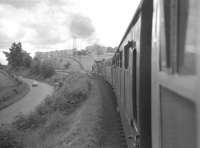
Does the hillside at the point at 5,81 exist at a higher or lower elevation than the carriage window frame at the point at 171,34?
lower

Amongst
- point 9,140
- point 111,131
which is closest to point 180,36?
point 111,131

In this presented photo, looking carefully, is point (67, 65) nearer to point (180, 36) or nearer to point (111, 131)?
point (111, 131)

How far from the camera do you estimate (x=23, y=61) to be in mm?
117500

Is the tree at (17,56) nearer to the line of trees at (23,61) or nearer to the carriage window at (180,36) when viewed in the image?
the line of trees at (23,61)

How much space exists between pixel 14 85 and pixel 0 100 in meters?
13.5

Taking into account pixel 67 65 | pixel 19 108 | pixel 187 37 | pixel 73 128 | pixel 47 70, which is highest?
pixel 187 37

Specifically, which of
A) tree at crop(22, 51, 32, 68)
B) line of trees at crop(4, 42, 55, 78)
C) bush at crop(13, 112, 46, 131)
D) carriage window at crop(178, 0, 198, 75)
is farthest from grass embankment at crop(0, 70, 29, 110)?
tree at crop(22, 51, 32, 68)

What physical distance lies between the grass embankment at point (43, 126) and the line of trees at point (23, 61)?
256ft

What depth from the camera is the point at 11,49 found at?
111 metres

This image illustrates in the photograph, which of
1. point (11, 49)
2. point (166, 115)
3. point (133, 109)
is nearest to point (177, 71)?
point (166, 115)

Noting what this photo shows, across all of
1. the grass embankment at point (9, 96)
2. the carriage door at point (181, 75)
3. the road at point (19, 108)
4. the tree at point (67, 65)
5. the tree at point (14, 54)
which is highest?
the tree at point (14, 54)

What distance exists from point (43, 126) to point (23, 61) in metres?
105

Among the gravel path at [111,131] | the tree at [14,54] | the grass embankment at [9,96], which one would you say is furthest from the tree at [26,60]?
the gravel path at [111,131]

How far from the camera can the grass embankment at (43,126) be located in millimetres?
14062
